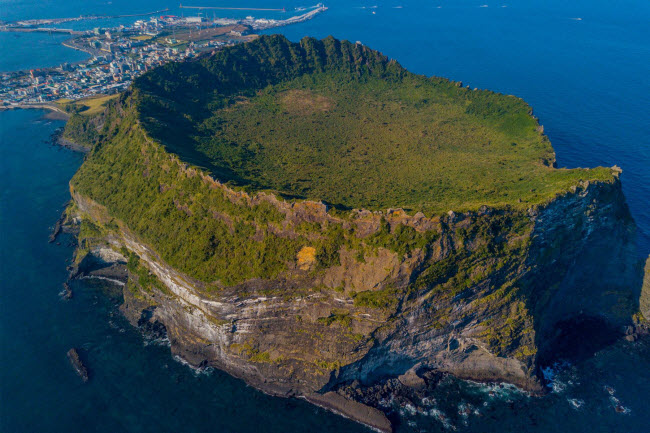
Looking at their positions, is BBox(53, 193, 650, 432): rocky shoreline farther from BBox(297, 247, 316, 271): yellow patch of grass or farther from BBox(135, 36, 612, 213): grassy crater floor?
BBox(135, 36, 612, 213): grassy crater floor

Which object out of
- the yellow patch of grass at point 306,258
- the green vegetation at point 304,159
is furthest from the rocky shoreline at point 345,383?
the yellow patch of grass at point 306,258

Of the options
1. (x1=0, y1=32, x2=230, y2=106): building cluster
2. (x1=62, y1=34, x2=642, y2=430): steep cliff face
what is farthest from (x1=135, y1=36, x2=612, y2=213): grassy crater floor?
(x1=0, y1=32, x2=230, y2=106): building cluster

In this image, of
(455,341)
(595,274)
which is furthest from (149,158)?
(595,274)

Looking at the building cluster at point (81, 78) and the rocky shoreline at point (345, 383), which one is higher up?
the building cluster at point (81, 78)

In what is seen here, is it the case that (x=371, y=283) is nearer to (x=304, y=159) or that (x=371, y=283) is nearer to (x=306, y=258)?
(x=306, y=258)

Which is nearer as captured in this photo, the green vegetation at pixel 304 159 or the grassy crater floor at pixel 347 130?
the green vegetation at pixel 304 159

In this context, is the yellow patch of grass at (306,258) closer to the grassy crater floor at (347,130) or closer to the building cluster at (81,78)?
the grassy crater floor at (347,130)

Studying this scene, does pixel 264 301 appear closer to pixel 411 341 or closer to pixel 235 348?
pixel 235 348
